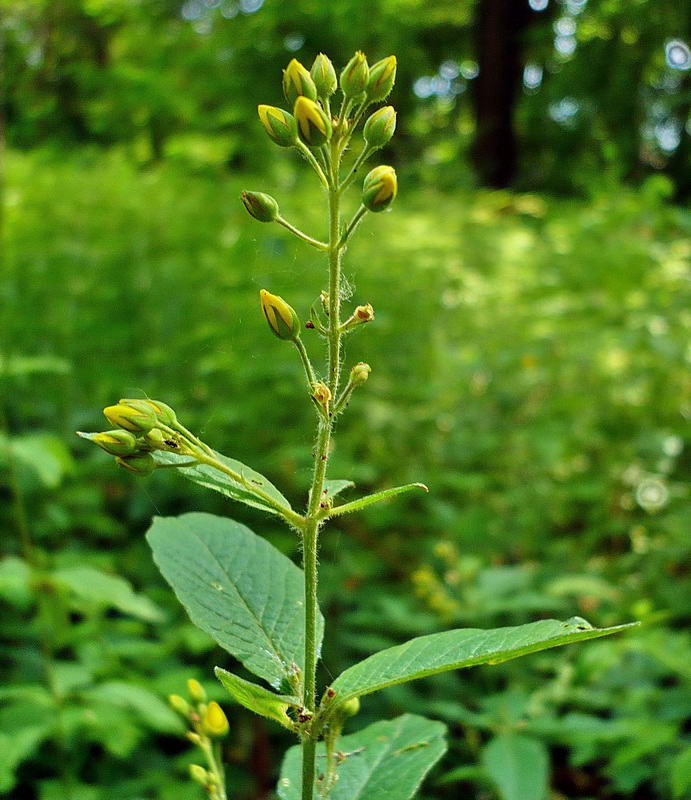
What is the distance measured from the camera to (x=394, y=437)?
2.74 meters

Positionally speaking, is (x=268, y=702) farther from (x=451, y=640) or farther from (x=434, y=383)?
(x=434, y=383)

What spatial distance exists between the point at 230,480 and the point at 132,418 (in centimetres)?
9

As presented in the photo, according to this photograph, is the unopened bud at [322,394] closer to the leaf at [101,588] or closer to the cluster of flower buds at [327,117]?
the cluster of flower buds at [327,117]

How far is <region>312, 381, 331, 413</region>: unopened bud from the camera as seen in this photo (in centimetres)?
64

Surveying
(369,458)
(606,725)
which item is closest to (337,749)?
(606,725)

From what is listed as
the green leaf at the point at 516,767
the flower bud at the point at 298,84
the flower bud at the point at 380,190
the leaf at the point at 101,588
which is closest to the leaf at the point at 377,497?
the flower bud at the point at 380,190

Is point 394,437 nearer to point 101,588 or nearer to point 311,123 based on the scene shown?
point 101,588

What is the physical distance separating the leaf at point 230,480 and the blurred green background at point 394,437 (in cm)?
26

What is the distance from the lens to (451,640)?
62 cm

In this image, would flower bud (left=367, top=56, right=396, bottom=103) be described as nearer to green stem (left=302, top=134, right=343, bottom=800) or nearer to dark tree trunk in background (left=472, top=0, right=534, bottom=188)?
green stem (left=302, top=134, right=343, bottom=800)

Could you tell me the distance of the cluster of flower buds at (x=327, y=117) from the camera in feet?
2.14

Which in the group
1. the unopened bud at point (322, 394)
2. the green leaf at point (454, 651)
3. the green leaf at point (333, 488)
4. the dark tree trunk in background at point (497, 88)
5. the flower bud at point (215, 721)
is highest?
the dark tree trunk in background at point (497, 88)

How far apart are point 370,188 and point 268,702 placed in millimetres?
436

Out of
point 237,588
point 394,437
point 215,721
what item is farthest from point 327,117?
point 394,437
